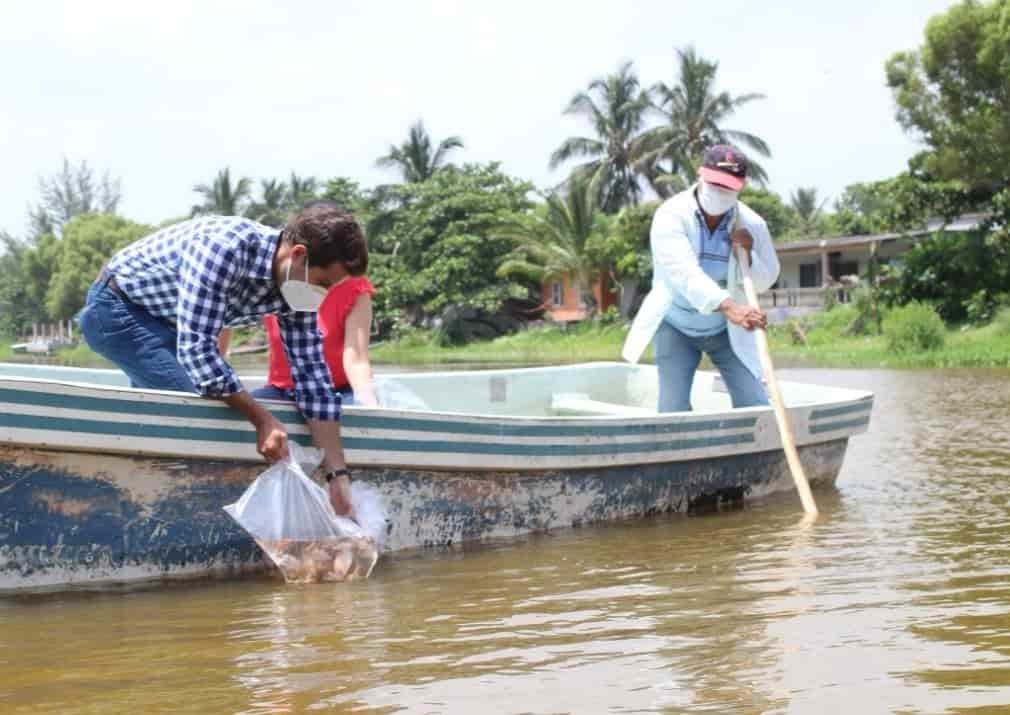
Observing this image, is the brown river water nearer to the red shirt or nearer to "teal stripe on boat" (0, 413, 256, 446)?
"teal stripe on boat" (0, 413, 256, 446)

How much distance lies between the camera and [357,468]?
15.6 feet

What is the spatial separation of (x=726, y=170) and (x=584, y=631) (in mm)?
3168

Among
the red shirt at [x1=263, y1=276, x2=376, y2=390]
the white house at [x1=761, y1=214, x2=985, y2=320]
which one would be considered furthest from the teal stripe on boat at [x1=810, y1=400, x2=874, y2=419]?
the white house at [x1=761, y1=214, x2=985, y2=320]

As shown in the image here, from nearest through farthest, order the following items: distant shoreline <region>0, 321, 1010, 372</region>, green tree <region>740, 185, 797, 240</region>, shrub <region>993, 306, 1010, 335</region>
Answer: distant shoreline <region>0, 321, 1010, 372</region> → shrub <region>993, 306, 1010, 335</region> → green tree <region>740, 185, 797, 240</region>

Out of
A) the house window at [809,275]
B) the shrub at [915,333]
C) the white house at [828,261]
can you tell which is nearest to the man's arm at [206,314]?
the shrub at [915,333]

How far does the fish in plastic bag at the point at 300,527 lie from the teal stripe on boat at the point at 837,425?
2.95 metres

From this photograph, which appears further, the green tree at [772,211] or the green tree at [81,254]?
the green tree at [81,254]

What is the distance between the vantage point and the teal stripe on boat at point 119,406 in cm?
403

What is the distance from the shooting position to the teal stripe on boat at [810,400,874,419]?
21.9ft

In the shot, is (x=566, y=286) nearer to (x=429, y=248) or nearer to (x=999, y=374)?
(x=429, y=248)

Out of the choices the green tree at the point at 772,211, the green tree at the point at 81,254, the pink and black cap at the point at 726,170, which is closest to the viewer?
the pink and black cap at the point at 726,170

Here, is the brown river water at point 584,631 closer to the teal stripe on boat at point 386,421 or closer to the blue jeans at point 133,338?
the teal stripe on boat at point 386,421

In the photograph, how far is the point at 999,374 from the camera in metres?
17.2

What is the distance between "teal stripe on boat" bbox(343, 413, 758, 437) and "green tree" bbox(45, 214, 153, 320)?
2278 inches
